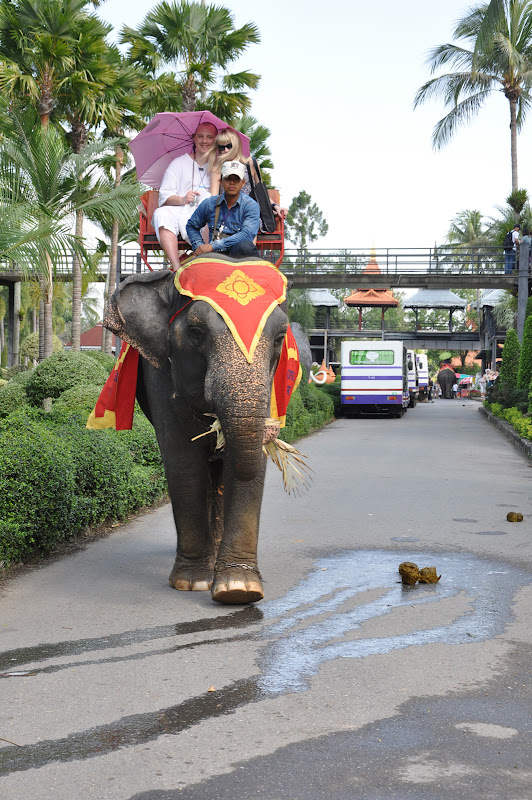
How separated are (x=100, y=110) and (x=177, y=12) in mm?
3438

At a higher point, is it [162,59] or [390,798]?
[162,59]

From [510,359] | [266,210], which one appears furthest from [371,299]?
[266,210]

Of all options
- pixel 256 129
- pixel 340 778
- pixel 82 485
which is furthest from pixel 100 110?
pixel 340 778

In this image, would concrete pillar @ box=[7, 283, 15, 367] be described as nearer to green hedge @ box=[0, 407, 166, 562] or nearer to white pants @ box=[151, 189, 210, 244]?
green hedge @ box=[0, 407, 166, 562]

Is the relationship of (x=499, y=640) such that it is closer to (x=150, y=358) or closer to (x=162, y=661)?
(x=162, y=661)

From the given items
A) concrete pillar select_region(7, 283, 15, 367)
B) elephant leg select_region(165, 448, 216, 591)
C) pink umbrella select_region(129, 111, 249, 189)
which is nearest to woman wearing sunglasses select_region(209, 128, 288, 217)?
pink umbrella select_region(129, 111, 249, 189)

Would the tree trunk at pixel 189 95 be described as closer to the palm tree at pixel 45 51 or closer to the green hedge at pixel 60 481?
the palm tree at pixel 45 51

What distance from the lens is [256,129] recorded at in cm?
2653

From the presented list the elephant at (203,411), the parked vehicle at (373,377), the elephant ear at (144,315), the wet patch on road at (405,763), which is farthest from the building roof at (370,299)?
the wet patch on road at (405,763)

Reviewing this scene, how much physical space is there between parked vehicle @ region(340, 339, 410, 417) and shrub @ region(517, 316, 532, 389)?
568 cm

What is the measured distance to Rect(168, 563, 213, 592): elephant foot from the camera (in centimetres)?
573

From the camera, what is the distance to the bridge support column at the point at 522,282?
29030 millimetres

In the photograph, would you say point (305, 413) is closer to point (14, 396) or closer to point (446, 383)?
point (14, 396)

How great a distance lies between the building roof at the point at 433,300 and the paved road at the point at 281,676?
148ft
